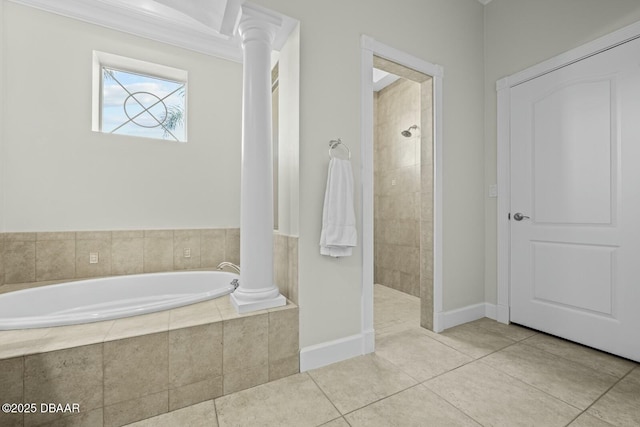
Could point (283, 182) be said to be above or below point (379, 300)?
above

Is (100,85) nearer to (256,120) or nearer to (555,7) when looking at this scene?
(256,120)

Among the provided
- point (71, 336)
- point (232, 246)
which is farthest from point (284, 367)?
point (232, 246)

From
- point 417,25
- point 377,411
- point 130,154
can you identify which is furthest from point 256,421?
point 417,25

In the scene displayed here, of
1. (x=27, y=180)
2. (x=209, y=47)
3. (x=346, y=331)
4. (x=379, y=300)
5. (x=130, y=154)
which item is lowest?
(x=379, y=300)

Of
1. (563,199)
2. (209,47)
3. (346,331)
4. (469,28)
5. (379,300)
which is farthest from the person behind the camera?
(379,300)

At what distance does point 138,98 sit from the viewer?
271 cm

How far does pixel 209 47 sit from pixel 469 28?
99.5 inches

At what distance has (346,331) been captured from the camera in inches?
71.2

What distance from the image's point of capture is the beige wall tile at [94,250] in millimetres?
2268

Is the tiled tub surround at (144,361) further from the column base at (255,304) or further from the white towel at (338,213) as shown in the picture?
the white towel at (338,213)

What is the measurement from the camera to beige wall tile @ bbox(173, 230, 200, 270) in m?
2.62

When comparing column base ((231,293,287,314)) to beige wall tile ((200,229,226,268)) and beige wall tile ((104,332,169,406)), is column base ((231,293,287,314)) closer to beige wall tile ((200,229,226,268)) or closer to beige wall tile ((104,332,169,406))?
beige wall tile ((104,332,169,406))

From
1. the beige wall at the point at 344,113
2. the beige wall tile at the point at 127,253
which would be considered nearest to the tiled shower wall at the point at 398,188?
the beige wall at the point at 344,113

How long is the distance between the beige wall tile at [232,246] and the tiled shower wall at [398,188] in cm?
201
